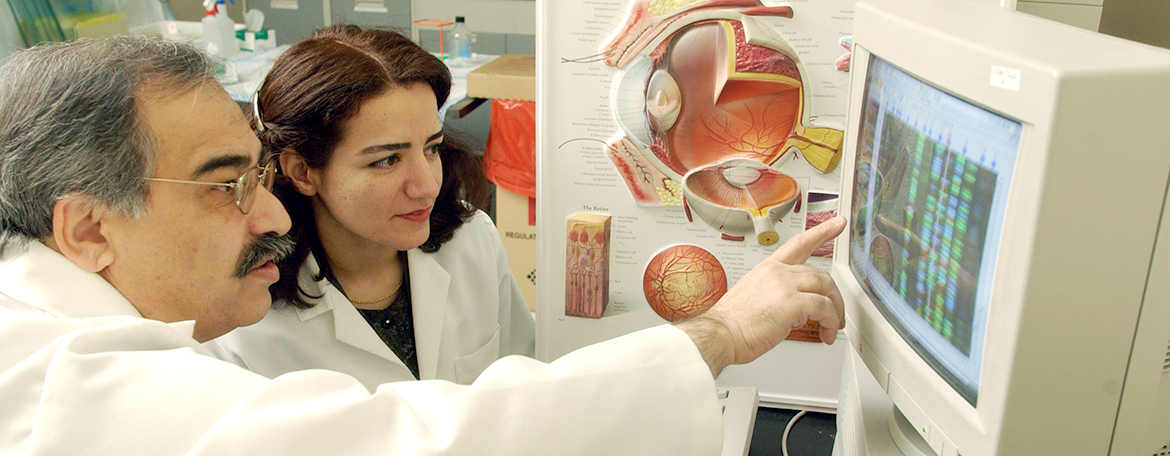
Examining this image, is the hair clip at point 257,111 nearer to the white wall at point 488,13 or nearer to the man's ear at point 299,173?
the man's ear at point 299,173

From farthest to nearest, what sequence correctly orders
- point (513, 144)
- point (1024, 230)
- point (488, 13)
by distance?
point (488, 13) < point (513, 144) < point (1024, 230)

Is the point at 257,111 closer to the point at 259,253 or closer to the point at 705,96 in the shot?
the point at 259,253

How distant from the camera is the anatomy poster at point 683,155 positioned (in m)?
1.25

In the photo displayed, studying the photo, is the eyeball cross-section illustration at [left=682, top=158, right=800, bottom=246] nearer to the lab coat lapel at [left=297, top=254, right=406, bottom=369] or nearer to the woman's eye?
the woman's eye

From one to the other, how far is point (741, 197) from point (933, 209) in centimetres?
60

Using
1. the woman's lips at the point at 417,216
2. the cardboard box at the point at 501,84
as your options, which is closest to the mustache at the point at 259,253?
the woman's lips at the point at 417,216

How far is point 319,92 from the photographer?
1.15m

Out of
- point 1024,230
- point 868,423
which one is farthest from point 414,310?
point 1024,230

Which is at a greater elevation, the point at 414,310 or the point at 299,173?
the point at 299,173

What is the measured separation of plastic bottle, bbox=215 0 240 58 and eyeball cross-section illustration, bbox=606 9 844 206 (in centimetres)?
262

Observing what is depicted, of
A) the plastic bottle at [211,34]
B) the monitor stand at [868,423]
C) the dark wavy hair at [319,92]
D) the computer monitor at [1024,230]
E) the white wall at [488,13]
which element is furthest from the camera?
the white wall at [488,13]

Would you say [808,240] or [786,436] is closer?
[808,240]

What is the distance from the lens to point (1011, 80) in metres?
0.59

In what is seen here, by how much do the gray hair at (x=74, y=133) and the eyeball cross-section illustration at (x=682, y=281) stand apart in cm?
83
